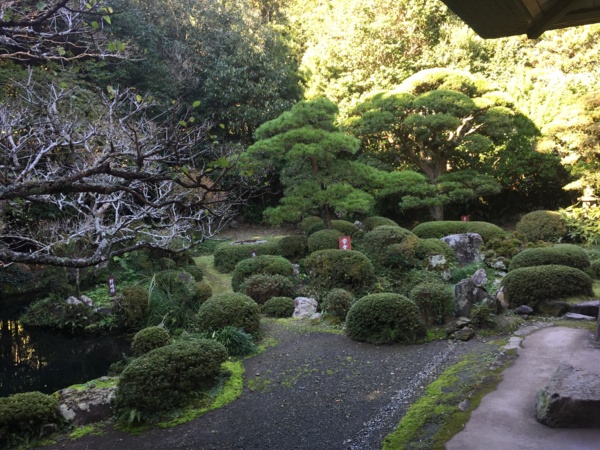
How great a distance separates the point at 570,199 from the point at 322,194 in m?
9.84

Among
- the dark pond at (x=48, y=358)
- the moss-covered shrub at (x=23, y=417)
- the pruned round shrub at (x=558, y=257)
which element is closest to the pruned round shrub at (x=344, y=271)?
the pruned round shrub at (x=558, y=257)

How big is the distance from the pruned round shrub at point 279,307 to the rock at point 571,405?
4633 mm

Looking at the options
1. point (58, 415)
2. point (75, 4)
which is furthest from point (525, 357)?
point (75, 4)

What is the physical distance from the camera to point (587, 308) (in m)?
6.30

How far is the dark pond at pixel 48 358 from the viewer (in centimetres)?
662

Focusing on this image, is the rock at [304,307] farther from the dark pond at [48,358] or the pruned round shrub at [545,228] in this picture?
the pruned round shrub at [545,228]

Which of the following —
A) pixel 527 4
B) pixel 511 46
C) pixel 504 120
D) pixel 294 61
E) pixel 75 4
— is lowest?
pixel 527 4

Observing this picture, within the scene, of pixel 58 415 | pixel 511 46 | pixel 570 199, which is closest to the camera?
pixel 58 415

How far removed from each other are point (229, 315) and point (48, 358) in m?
3.59

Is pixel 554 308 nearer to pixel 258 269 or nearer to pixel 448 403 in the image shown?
Answer: pixel 448 403

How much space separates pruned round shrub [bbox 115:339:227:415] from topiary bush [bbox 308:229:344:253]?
19.4 ft

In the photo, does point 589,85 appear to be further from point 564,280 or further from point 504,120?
point 564,280

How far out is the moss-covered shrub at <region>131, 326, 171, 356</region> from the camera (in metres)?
5.87

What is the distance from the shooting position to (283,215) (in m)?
10.6
